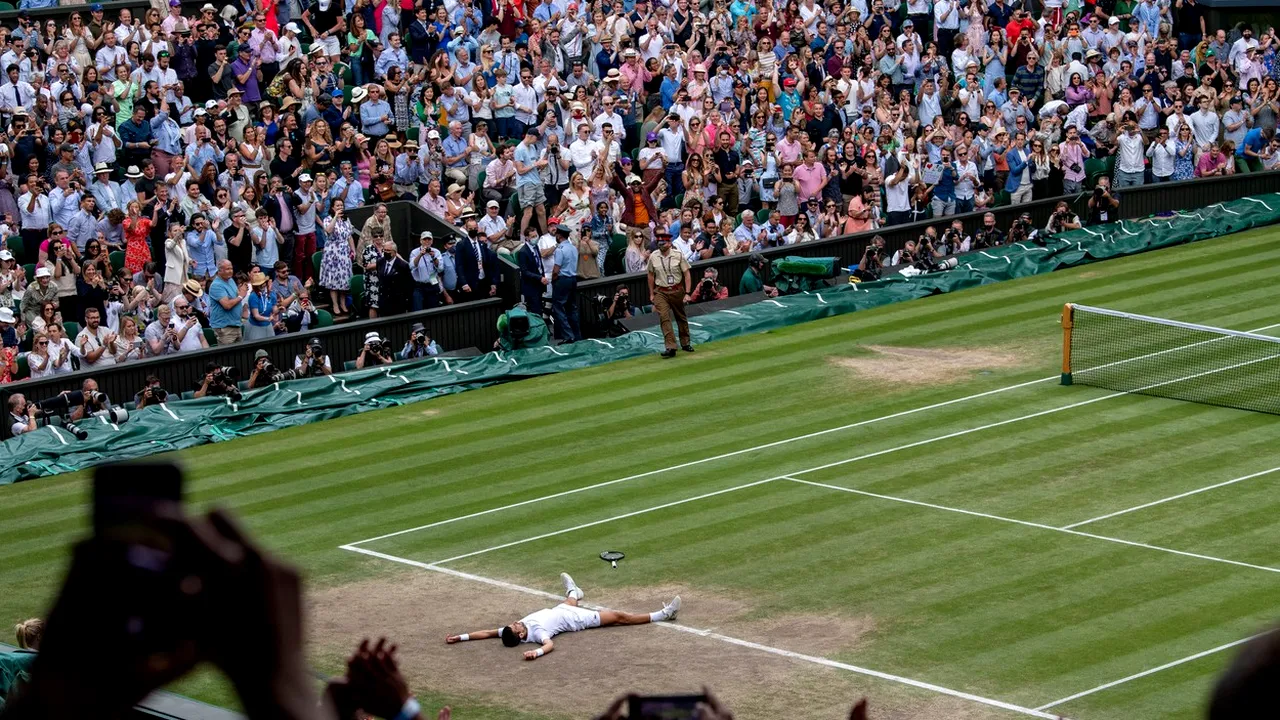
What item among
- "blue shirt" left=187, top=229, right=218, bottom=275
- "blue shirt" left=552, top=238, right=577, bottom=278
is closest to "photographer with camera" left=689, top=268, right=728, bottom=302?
"blue shirt" left=552, top=238, right=577, bottom=278

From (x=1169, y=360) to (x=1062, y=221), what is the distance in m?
8.36

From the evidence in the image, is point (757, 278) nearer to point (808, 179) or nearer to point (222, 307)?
point (808, 179)

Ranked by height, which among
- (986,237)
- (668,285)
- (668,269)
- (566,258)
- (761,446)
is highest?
(566,258)

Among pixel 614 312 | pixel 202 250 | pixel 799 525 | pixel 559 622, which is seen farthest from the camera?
pixel 614 312

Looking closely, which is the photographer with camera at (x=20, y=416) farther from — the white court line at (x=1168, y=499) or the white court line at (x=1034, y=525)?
the white court line at (x=1168, y=499)

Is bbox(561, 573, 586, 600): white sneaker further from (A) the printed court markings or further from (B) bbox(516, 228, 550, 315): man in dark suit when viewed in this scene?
(B) bbox(516, 228, 550, 315): man in dark suit

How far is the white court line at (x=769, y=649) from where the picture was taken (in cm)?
1566

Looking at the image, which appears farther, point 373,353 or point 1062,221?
point 1062,221

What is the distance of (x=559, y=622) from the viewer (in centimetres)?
1764

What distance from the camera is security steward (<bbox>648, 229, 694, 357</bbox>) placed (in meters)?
27.9

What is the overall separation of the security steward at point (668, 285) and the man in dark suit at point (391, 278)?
390cm

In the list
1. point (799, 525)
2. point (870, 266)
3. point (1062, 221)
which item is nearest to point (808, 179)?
point (870, 266)

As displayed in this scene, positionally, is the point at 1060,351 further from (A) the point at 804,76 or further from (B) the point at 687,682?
(B) the point at 687,682

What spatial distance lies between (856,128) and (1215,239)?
7433mm
